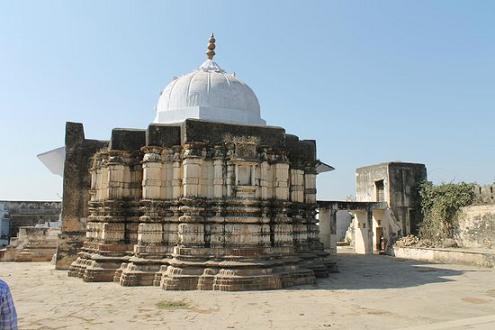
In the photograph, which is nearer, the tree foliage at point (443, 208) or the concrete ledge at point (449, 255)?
the concrete ledge at point (449, 255)

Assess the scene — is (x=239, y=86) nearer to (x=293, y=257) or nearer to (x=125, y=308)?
(x=293, y=257)

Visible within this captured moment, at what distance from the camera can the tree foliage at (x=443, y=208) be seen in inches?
926

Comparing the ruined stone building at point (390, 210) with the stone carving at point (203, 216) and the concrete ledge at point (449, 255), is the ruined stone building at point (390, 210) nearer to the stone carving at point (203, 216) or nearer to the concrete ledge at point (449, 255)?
the concrete ledge at point (449, 255)

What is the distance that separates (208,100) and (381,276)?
26.1 ft

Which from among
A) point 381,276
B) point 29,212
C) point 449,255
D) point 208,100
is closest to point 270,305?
point 381,276

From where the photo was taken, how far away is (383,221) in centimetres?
2619

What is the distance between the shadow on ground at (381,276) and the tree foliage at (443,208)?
21.2 ft

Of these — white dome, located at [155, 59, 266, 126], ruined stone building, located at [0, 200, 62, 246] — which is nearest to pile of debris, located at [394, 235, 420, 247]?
white dome, located at [155, 59, 266, 126]

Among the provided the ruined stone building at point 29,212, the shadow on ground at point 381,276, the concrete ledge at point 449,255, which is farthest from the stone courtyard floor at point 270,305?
the ruined stone building at point 29,212

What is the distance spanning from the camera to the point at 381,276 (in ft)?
48.4

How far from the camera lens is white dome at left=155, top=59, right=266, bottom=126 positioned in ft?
51.1

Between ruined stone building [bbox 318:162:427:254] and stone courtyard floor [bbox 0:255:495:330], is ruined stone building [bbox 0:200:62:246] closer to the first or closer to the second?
ruined stone building [bbox 318:162:427:254]

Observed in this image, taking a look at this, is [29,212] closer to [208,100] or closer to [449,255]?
[208,100]

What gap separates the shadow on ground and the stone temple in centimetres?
69
